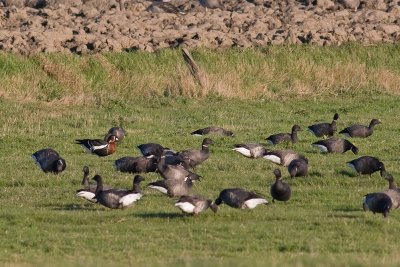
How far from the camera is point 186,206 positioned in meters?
15.2

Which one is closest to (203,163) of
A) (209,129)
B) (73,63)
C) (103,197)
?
(209,129)

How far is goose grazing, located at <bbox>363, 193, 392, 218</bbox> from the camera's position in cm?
1526

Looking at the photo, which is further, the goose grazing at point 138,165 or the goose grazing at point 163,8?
the goose grazing at point 163,8

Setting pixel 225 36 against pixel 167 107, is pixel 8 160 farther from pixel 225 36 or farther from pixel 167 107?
pixel 225 36

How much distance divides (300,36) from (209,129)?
10543mm

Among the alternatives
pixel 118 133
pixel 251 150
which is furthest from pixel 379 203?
pixel 118 133

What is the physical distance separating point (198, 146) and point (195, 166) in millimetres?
2721

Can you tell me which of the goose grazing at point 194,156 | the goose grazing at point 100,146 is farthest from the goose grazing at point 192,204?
the goose grazing at point 100,146

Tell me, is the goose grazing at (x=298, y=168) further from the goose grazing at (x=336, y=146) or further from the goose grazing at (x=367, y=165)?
the goose grazing at (x=336, y=146)

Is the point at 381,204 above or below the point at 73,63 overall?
below

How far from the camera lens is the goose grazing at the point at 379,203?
15.3 meters

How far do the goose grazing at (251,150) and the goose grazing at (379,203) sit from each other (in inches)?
207

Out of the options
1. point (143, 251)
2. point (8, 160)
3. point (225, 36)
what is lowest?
point (143, 251)

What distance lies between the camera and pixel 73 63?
29.1m
